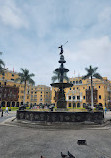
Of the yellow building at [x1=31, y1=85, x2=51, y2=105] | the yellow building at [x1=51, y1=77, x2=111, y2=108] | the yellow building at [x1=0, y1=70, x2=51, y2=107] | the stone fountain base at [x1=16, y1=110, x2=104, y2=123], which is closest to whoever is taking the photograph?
the stone fountain base at [x1=16, y1=110, x2=104, y2=123]

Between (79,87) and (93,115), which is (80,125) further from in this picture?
(79,87)

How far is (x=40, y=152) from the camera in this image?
4.81 m

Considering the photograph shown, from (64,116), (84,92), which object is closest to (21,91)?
(84,92)

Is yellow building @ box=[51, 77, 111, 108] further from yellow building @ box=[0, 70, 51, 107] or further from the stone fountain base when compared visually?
the stone fountain base

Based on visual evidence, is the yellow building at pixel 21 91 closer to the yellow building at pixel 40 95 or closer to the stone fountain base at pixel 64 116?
the yellow building at pixel 40 95

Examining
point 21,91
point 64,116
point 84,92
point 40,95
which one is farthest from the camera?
point 40,95

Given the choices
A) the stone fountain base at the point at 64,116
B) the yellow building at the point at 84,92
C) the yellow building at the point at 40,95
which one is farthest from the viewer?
the yellow building at the point at 40,95

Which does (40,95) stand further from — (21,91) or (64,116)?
(64,116)

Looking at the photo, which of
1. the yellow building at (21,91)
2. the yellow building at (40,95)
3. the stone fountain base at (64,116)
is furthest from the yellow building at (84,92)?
the stone fountain base at (64,116)

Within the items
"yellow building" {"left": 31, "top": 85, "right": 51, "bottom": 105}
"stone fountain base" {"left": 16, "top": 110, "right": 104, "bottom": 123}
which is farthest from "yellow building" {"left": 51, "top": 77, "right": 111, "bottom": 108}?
"stone fountain base" {"left": 16, "top": 110, "right": 104, "bottom": 123}

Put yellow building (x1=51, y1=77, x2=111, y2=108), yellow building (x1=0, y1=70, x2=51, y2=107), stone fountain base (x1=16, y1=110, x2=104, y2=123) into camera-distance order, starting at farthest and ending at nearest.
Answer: yellow building (x1=0, y1=70, x2=51, y2=107) < yellow building (x1=51, y1=77, x2=111, y2=108) < stone fountain base (x1=16, y1=110, x2=104, y2=123)

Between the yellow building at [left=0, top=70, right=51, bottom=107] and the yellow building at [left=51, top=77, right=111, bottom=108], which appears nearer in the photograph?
the yellow building at [left=51, top=77, right=111, bottom=108]

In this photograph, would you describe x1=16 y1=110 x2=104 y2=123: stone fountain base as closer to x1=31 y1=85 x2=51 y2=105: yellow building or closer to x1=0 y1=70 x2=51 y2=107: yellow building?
x1=0 y1=70 x2=51 y2=107: yellow building

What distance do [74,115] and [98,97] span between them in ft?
142
